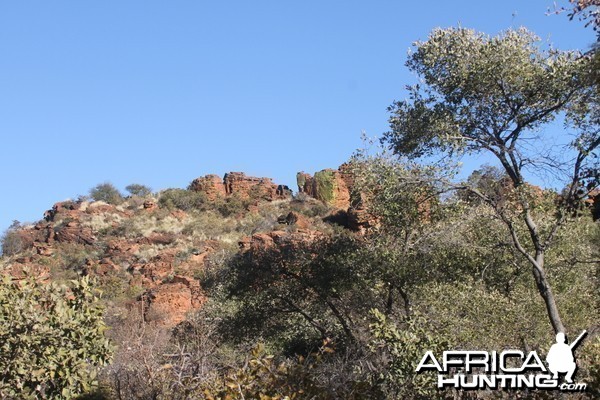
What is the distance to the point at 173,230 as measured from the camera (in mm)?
54844

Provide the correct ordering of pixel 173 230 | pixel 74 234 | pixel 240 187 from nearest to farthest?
pixel 74 234 < pixel 173 230 < pixel 240 187

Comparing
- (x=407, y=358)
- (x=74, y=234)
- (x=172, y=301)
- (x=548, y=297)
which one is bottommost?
(x=407, y=358)

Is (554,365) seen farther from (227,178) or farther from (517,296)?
(227,178)

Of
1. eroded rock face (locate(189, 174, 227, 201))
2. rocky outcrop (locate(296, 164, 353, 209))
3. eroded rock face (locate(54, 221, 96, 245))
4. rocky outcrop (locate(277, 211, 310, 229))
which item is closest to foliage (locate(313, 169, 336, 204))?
rocky outcrop (locate(296, 164, 353, 209))

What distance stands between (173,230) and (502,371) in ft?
156

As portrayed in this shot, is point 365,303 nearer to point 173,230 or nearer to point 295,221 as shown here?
point 295,221

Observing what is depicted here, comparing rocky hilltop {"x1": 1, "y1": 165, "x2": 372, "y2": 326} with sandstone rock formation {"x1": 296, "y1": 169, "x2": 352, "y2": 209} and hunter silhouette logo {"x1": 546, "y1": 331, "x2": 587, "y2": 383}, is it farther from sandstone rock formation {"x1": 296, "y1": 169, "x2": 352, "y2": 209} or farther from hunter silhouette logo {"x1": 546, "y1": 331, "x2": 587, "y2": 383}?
hunter silhouette logo {"x1": 546, "y1": 331, "x2": 587, "y2": 383}

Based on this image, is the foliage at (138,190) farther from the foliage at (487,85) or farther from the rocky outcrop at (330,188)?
the foliage at (487,85)

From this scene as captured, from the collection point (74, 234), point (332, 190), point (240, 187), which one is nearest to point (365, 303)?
point (332, 190)

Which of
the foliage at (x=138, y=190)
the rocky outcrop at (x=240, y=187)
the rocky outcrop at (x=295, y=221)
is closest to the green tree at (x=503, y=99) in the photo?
the rocky outcrop at (x=295, y=221)

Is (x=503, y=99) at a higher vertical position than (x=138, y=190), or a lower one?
lower

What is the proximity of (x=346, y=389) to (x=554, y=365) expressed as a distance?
2.77 m

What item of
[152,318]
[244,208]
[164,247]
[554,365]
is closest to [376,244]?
[554,365]

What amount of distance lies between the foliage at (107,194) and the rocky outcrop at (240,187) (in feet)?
22.9
